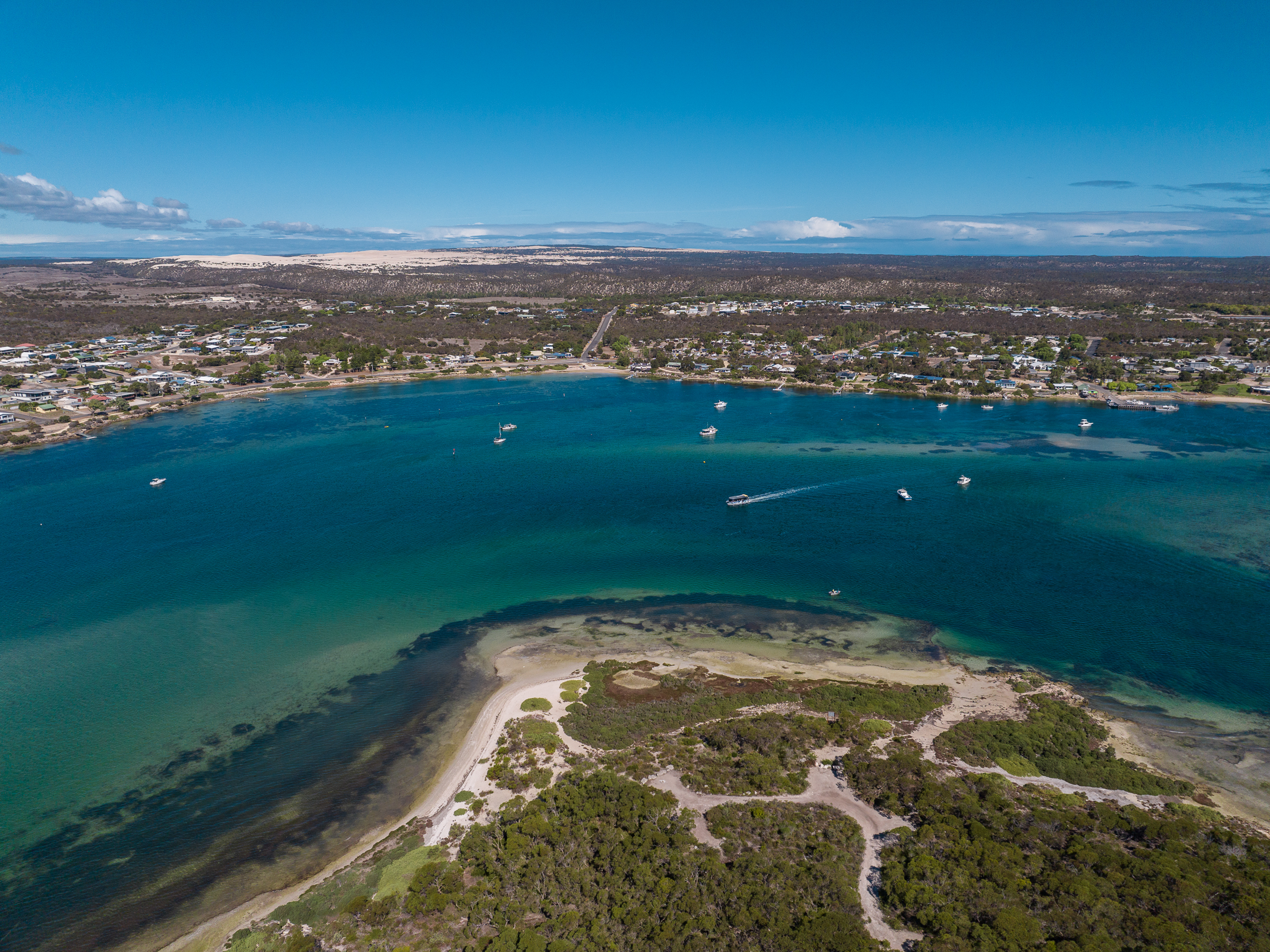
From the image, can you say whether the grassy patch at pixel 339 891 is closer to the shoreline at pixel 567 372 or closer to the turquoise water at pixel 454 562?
the turquoise water at pixel 454 562

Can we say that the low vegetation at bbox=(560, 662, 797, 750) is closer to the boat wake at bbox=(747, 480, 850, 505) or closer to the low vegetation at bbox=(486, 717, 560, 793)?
the low vegetation at bbox=(486, 717, 560, 793)

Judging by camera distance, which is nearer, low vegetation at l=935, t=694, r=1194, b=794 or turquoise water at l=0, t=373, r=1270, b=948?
low vegetation at l=935, t=694, r=1194, b=794

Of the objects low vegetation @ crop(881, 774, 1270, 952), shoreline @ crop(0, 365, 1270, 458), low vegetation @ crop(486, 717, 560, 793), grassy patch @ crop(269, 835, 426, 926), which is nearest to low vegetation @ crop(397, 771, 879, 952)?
low vegetation @ crop(486, 717, 560, 793)

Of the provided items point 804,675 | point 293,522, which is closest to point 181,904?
point 804,675

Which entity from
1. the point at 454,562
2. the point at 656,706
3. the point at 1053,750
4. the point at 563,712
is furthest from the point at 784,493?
the point at 563,712

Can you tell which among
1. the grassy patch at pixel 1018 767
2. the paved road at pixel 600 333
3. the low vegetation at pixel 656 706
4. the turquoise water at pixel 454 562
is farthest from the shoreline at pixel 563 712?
the paved road at pixel 600 333

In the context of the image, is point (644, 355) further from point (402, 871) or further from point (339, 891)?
point (339, 891)
